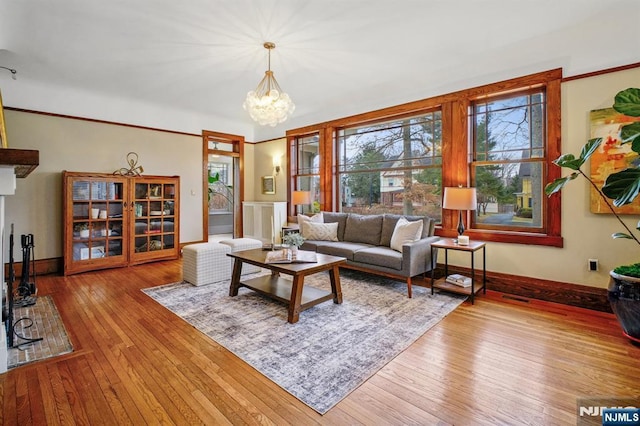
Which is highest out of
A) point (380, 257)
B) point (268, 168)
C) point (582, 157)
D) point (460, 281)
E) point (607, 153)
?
point (268, 168)

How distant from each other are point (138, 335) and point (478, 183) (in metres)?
4.07

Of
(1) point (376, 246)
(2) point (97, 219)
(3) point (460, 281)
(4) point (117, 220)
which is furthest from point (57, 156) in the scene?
(3) point (460, 281)

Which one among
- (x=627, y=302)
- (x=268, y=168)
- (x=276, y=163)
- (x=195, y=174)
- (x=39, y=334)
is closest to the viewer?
(x=627, y=302)

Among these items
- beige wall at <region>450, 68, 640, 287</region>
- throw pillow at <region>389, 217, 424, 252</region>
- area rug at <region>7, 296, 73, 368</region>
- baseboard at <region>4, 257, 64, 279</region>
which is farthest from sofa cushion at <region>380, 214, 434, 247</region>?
baseboard at <region>4, 257, 64, 279</region>

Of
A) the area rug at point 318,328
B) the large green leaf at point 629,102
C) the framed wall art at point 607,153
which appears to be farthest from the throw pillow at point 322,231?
the large green leaf at point 629,102

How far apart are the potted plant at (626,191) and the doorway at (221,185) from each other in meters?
5.65

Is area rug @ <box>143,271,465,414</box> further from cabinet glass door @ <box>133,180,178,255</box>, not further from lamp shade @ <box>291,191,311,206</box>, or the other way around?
lamp shade @ <box>291,191,311,206</box>

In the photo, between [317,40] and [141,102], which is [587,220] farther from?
[141,102]

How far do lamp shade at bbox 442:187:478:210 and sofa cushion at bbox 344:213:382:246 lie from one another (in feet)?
3.67

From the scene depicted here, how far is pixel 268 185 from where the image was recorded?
689cm

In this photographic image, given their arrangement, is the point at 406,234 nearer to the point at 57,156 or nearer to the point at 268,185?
the point at 268,185

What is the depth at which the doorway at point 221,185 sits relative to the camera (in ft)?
20.7

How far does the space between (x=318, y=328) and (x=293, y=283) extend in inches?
17.8

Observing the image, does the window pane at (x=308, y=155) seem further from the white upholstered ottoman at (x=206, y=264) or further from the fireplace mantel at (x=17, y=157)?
the fireplace mantel at (x=17, y=157)
